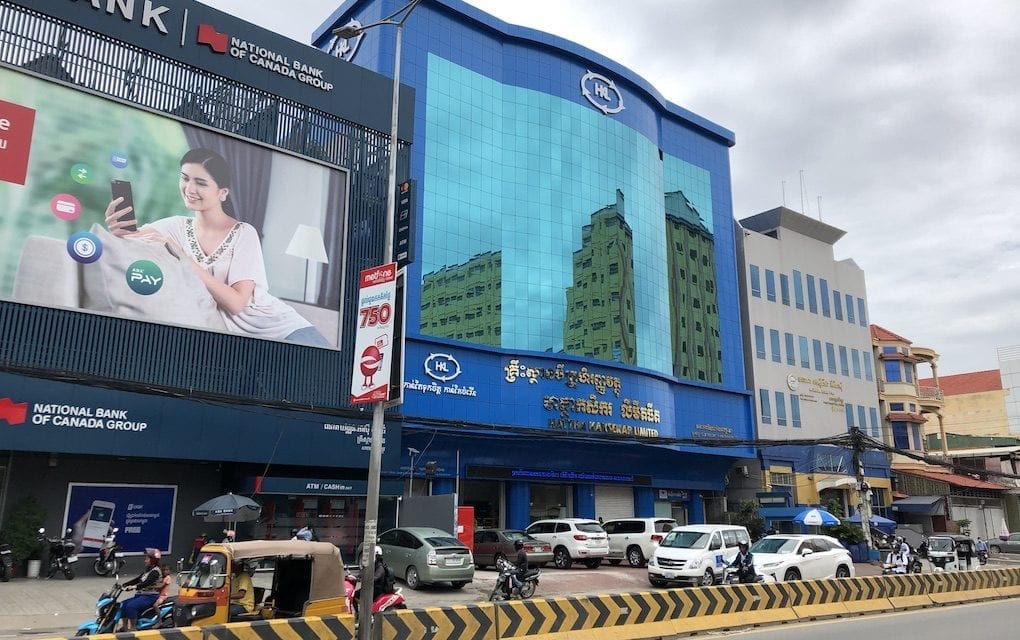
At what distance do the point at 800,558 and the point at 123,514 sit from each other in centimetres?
2060

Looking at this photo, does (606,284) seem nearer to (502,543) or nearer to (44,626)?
Result: (502,543)

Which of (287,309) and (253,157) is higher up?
(253,157)

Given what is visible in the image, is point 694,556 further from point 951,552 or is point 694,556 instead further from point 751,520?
point 751,520

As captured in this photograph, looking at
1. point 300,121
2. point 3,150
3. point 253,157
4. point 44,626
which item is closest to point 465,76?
point 300,121

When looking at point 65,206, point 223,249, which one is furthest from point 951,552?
point 65,206

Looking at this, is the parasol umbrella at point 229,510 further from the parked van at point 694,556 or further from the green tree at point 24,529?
the parked van at point 694,556

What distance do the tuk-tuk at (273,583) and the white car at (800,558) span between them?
14.3m

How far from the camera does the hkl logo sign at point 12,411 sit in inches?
859

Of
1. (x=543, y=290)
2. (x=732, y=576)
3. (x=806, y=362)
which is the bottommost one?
(x=732, y=576)

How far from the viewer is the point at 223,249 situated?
26.9m

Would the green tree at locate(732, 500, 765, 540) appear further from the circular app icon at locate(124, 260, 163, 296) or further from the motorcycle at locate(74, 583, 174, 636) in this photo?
the motorcycle at locate(74, 583, 174, 636)

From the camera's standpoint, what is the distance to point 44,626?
1579 cm

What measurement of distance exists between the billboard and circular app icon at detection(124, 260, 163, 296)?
0.12 ft

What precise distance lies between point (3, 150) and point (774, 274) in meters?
46.2
